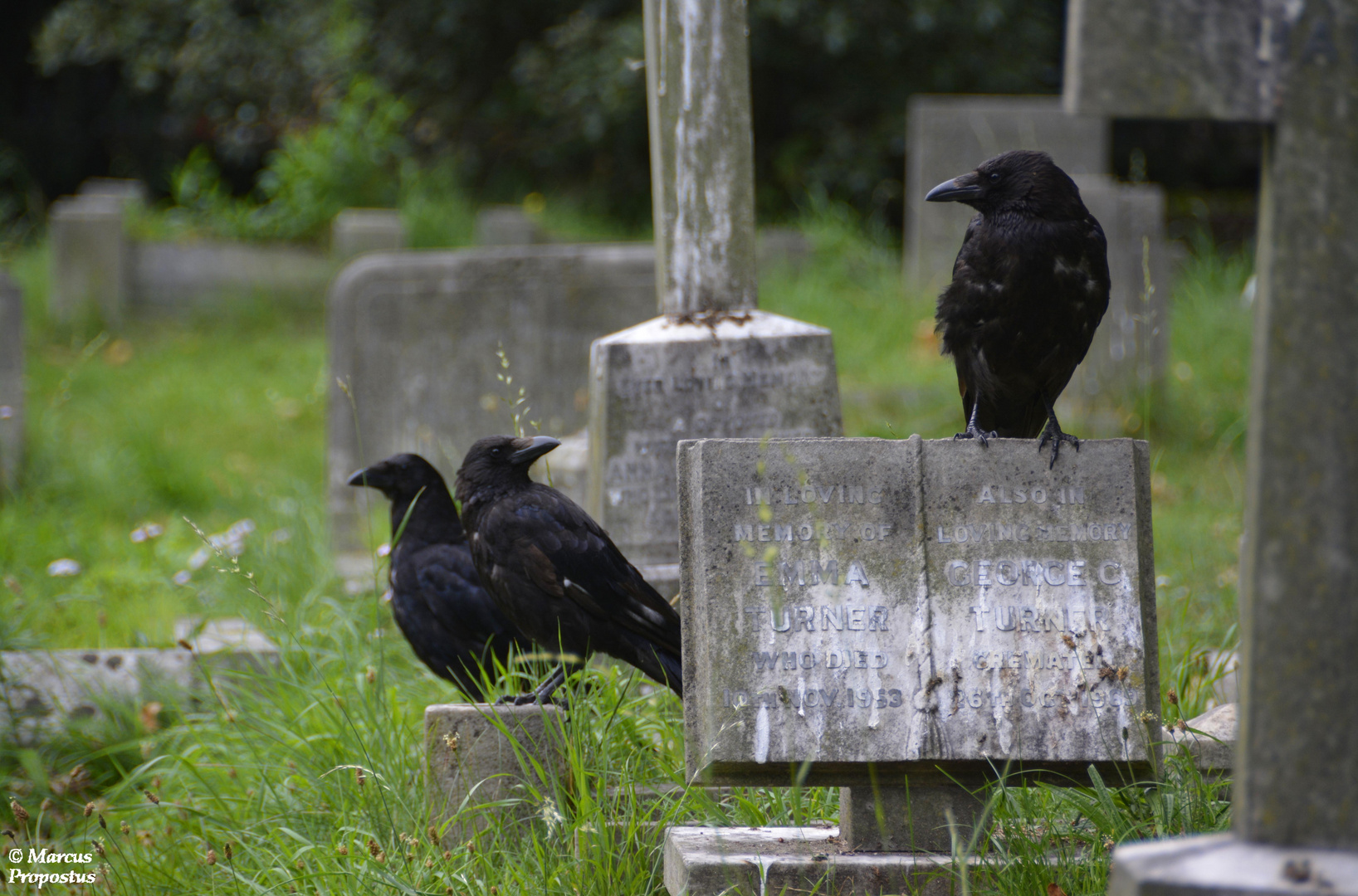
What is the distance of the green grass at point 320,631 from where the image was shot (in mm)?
2410

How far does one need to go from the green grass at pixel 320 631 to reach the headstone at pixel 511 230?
1.81 metres

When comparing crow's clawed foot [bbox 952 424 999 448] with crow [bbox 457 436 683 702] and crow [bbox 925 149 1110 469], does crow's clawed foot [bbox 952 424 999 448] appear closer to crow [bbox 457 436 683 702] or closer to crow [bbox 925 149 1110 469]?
crow [bbox 925 149 1110 469]

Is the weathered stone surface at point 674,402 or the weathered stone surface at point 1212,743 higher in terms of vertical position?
the weathered stone surface at point 674,402

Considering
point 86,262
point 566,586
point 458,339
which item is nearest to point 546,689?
point 566,586

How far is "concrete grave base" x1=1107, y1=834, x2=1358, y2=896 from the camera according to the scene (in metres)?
1.45

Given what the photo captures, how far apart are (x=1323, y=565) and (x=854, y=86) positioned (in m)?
11.0

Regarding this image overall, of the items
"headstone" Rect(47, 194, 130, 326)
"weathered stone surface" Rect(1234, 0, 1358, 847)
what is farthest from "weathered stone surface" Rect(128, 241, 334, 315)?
"weathered stone surface" Rect(1234, 0, 1358, 847)

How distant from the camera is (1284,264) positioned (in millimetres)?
1483

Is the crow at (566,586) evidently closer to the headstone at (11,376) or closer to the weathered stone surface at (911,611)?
the weathered stone surface at (911,611)

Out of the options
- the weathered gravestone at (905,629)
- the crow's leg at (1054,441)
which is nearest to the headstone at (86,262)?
the weathered gravestone at (905,629)

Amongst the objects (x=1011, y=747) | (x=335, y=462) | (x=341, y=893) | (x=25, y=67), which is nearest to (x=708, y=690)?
(x=1011, y=747)

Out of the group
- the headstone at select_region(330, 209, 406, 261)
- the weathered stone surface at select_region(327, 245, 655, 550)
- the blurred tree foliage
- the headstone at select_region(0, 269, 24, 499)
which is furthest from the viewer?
the blurred tree foliage

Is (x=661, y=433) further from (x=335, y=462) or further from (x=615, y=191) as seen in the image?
(x=615, y=191)

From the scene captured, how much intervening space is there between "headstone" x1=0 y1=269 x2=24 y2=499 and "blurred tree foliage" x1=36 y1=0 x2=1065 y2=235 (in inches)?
233
